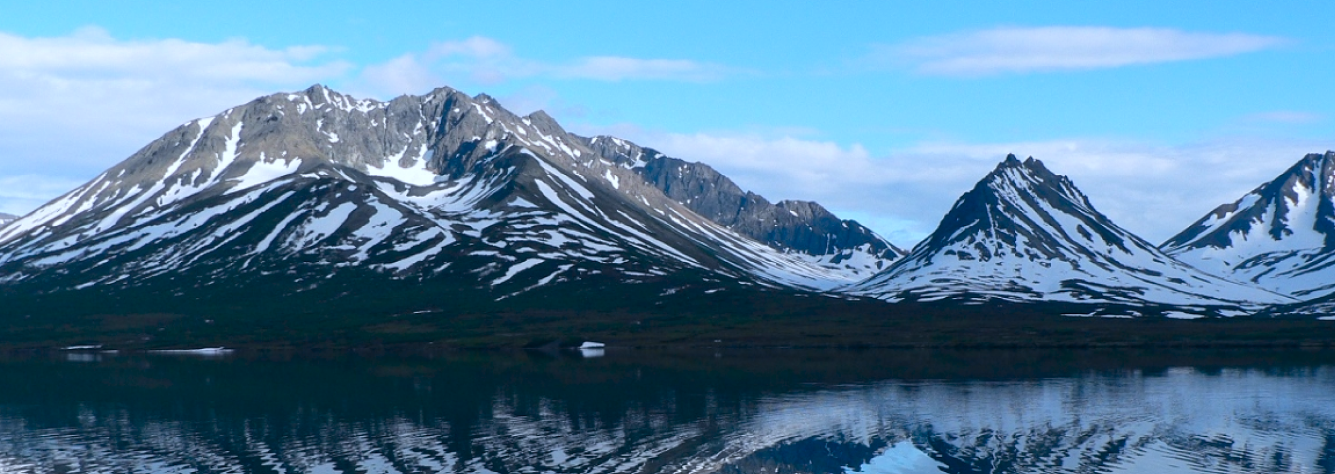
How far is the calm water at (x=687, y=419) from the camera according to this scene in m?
66.7

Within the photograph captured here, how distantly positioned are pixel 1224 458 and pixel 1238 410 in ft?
79.0

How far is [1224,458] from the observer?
6519 centimetres

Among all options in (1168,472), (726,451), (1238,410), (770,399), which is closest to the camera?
(1168,472)

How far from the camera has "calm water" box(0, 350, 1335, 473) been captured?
219 feet

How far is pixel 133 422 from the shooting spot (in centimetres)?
8781

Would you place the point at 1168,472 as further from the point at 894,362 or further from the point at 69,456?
the point at 894,362

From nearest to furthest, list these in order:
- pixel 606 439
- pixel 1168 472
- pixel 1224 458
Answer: pixel 1168 472 < pixel 1224 458 < pixel 606 439

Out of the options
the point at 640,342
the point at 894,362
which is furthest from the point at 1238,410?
the point at 640,342

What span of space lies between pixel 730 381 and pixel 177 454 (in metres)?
54.8

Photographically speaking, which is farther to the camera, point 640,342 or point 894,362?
point 640,342

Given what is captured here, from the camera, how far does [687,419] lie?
278ft

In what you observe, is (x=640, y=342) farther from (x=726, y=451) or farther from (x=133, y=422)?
Result: (x=726, y=451)

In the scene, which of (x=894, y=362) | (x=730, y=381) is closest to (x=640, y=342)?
(x=894, y=362)

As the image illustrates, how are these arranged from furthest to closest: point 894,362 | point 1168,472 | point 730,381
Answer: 1. point 894,362
2. point 730,381
3. point 1168,472
